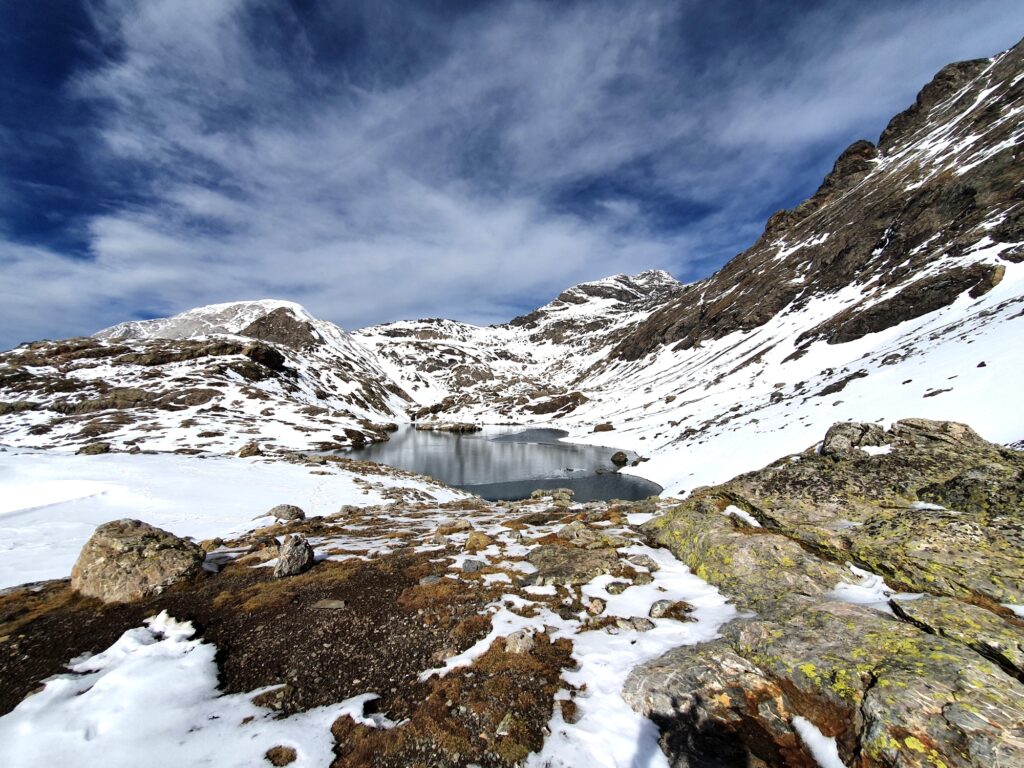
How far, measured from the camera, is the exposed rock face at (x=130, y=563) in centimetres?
1169

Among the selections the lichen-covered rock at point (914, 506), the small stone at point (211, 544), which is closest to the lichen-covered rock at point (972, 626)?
the lichen-covered rock at point (914, 506)

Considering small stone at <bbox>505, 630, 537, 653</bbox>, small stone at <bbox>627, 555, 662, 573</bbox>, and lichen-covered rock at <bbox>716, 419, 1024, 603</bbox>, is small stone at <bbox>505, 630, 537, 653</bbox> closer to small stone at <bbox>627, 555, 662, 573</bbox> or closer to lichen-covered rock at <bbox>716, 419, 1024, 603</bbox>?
small stone at <bbox>627, 555, 662, 573</bbox>

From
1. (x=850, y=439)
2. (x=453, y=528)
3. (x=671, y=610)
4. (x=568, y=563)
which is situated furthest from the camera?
(x=453, y=528)

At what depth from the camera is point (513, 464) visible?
6700 cm

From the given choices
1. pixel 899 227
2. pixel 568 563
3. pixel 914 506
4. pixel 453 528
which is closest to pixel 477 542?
pixel 453 528

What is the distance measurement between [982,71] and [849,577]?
227149 millimetres

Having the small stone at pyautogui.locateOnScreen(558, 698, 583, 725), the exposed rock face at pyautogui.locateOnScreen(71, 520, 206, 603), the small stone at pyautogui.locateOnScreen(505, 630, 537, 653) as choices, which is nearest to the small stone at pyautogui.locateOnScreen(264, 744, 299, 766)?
the small stone at pyautogui.locateOnScreen(505, 630, 537, 653)

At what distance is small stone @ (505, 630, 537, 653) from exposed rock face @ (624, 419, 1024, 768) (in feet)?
7.78

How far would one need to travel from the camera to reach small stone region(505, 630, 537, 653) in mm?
9008

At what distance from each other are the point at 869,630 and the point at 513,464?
60636 millimetres

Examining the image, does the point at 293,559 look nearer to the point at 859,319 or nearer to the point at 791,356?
the point at 859,319

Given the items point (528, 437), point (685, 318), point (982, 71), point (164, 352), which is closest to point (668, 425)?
point (528, 437)

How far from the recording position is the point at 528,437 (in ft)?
338

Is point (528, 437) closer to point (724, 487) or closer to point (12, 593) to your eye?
point (724, 487)
